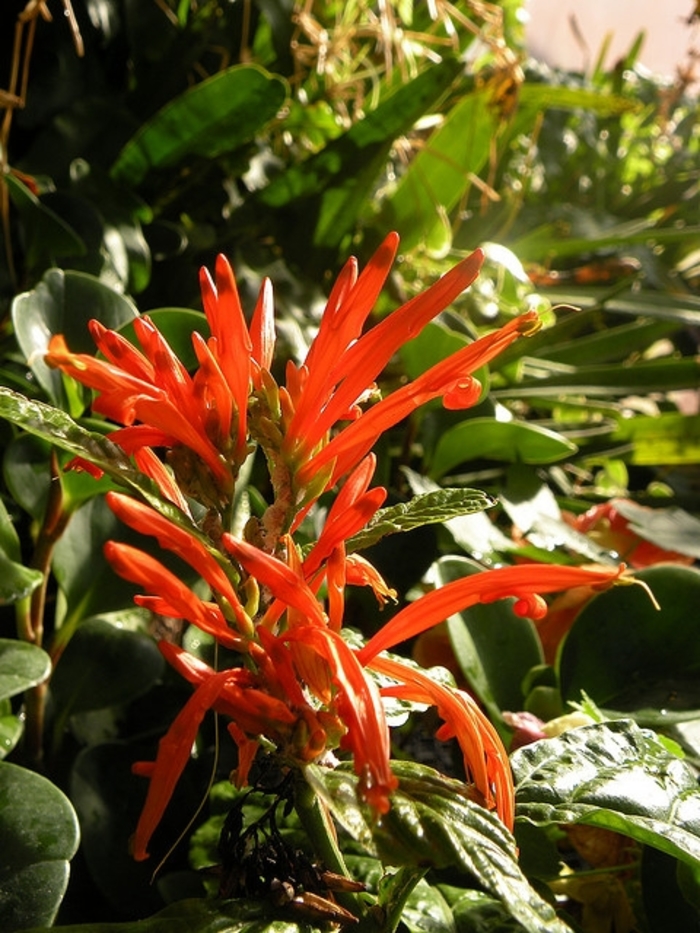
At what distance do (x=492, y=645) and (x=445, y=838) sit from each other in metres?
0.30

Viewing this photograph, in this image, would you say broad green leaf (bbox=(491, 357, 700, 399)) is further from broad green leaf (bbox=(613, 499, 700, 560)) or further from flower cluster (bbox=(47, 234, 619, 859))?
flower cluster (bbox=(47, 234, 619, 859))

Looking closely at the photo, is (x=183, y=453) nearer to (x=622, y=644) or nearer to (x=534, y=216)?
(x=622, y=644)

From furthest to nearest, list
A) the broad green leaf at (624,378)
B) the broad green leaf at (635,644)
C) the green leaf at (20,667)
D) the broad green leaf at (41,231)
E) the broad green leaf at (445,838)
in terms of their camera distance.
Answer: the broad green leaf at (624,378), the broad green leaf at (41,231), the broad green leaf at (635,644), the green leaf at (20,667), the broad green leaf at (445,838)

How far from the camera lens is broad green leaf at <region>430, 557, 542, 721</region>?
52 cm

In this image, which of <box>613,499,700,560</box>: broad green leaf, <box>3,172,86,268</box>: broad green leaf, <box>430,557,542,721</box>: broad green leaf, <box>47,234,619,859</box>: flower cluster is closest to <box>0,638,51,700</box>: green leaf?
<box>47,234,619,859</box>: flower cluster

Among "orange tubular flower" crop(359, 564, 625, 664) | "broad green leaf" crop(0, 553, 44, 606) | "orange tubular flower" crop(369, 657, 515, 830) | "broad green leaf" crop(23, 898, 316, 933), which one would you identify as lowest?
"broad green leaf" crop(23, 898, 316, 933)

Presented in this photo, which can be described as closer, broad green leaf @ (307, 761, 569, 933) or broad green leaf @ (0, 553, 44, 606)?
broad green leaf @ (307, 761, 569, 933)

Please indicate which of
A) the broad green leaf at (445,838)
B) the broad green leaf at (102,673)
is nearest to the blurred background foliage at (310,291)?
the broad green leaf at (102,673)

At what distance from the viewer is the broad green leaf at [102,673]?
497mm

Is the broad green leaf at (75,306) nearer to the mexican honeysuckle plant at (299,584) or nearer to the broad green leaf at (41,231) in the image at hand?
the broad green leaf at (41,231)

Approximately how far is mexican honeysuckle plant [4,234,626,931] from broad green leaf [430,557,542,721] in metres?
0.18

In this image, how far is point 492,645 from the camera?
550 millimetres

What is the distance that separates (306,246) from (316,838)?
64cm

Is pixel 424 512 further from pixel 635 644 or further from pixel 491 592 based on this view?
pixel 635 644
